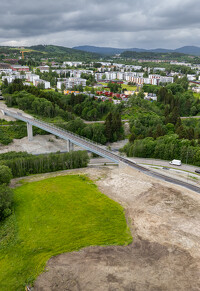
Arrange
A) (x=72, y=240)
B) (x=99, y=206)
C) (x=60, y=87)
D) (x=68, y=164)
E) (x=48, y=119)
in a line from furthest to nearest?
(x=60, y=87) → (x=48, y=119) → (x=68, y=164) → (x=99, y=206) → (x=72, y=240)

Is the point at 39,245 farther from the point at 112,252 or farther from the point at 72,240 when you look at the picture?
the point at 112,252

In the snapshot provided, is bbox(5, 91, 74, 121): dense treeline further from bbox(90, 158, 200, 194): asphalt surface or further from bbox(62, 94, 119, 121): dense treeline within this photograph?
bbox(90, 158, 200, 194): asphalt surface

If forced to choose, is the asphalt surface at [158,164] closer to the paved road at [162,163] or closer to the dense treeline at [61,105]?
the paved road at [162,163]

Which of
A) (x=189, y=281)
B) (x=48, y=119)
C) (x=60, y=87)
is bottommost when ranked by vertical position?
(x=189, y=281)

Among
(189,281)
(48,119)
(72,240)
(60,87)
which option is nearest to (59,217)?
(72,240)

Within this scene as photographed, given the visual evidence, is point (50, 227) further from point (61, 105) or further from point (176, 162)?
point (61, 105)

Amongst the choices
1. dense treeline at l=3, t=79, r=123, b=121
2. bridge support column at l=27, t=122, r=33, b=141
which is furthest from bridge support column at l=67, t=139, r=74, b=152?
dense treeline at l=3, t=79, r=123, b=121
